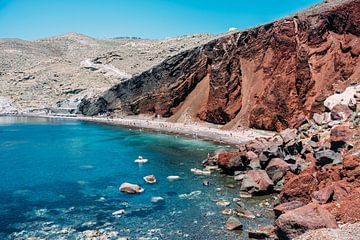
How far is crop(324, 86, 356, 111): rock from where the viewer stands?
63.1 meters

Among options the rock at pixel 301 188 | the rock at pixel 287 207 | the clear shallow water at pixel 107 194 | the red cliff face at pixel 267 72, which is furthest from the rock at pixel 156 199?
the red cliff face at pixel 267 72

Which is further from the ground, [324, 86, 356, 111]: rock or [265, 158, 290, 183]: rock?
[324, 86, 356, 111]: rock

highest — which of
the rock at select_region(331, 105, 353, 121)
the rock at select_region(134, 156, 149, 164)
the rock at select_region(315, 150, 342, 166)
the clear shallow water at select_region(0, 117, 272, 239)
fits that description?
the rock at select_region(331, 105, 353, 121)

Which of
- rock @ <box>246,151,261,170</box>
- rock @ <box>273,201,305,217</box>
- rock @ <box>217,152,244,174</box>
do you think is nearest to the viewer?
rock @ <box>273,201,305,217</box>

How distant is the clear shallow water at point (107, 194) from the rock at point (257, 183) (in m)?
1.69

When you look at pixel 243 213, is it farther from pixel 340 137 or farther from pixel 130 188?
pixel 340 137

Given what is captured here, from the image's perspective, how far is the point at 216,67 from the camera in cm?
10688

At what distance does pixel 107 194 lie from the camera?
156 ft

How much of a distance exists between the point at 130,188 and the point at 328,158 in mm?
23271

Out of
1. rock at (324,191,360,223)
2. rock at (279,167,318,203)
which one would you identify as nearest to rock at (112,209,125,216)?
rock at (279,167,318,203)

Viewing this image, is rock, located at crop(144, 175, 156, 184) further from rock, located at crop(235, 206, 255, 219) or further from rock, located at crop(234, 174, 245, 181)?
rock, located at crop(235, 206, 255, 219)

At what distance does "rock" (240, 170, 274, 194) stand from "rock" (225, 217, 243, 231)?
1098cm

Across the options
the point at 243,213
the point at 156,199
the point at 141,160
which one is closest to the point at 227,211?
the point at 243,213

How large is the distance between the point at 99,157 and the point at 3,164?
1610 centimetres
